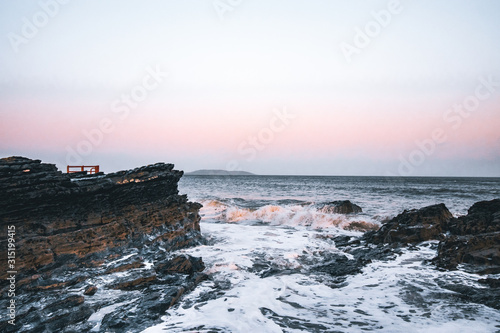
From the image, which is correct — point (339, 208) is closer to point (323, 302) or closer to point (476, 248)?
point (476, 248)

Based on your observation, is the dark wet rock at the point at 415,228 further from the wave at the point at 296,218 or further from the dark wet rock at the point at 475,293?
the wave at the point at 296,218

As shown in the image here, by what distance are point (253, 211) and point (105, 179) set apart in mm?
15620

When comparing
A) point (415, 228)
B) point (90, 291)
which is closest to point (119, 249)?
point (90, 291)

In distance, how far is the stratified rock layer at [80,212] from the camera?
914 cm

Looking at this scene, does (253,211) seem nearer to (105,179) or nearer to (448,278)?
(105,179)

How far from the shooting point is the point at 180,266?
1029 cm

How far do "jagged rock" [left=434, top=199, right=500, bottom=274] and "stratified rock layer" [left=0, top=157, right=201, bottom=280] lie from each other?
10.4m

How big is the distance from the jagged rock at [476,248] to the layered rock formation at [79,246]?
8204 mm

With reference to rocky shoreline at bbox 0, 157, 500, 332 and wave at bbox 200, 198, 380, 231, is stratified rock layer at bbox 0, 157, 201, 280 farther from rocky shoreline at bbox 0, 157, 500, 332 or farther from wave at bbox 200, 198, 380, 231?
wave at bbox 200, 198, 380, 231

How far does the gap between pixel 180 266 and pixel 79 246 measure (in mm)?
3406

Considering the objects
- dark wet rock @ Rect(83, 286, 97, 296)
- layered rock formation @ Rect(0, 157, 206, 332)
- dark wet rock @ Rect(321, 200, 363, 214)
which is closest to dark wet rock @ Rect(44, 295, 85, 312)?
layered rock formation @ Rect(0, 157, 206, 332)

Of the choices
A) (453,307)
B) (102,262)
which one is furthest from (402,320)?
(102,262)

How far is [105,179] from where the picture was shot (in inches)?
459

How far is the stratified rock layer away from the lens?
9.14m
